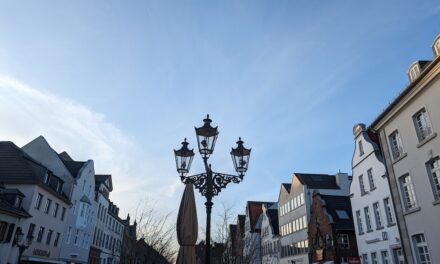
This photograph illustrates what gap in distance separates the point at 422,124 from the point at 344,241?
813 inches

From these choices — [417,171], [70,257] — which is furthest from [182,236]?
[70,257]

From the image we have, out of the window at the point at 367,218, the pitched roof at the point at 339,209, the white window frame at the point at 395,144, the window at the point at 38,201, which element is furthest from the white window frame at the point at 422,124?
the window at the point at 38,201

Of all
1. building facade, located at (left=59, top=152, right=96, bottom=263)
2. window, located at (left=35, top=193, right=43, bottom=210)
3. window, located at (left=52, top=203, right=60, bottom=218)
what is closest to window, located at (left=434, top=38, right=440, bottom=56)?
window, located at (left=35, top=193, right=43, bottom=210)

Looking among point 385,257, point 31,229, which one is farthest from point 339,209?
point 31,229

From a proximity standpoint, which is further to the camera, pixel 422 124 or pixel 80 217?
pixel 80 217

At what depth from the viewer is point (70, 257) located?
39.5 m

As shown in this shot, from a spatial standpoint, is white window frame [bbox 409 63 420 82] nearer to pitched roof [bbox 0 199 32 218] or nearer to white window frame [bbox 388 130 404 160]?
white window frame [bbox 388 130 404 160]

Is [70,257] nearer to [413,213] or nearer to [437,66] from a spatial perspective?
[413,213]

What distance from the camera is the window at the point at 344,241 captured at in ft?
115

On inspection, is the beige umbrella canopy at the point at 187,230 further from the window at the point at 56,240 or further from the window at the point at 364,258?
the window at the point at 56,240

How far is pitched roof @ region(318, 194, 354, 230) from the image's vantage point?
3616cm

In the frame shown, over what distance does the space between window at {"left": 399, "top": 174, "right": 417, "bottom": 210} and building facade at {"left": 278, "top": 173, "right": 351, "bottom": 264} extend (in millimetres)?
24608

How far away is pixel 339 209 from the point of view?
128ft

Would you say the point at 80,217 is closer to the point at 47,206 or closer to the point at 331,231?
the point at 47,206
